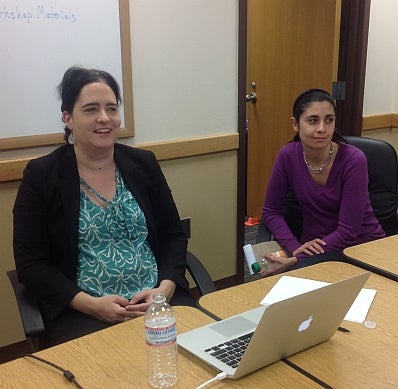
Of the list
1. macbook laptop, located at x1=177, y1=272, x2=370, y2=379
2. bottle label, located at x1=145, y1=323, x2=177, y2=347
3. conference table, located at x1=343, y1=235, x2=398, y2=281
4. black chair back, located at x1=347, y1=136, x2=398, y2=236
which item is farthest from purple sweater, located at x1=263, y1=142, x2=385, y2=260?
bottle label, located at x1=145, y1=323, x2=177, y2=347

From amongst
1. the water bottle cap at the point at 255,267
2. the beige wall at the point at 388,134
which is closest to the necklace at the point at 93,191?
the water bottle cap at the point at 255,267

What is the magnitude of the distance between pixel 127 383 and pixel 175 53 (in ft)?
5.97

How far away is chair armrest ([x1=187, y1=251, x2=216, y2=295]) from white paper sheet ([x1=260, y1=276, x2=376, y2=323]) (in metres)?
0.27

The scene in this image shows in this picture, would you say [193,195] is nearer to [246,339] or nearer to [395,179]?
[395,179]

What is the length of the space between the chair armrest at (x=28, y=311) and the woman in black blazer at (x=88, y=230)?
34 millimetres

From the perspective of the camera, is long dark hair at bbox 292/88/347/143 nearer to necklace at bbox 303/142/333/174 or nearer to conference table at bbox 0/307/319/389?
necklace at bbox 303/142/333/174

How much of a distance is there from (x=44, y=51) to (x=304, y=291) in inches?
57.6

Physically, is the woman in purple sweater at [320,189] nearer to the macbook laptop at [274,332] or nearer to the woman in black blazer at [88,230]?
the woman in black blazer at [88,230]

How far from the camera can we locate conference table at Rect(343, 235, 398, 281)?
5.16 ft

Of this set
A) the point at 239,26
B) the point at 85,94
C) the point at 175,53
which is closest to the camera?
the point at 85,94

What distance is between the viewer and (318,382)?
3.34ft

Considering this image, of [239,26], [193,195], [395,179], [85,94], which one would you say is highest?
[239,26]

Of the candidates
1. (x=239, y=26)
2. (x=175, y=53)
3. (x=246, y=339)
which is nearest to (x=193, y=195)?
(x=175, y=53)

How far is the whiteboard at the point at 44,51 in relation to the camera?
205cm
